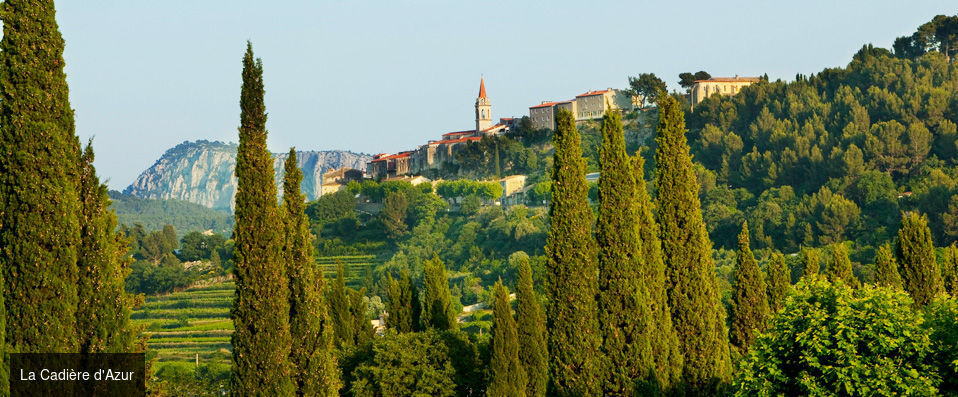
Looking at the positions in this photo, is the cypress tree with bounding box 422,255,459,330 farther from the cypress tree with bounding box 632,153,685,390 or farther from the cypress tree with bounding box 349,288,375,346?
the cypress tree with bounding box 632,153,685,390

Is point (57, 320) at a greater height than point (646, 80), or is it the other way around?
point (646, 80)

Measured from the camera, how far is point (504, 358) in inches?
1022

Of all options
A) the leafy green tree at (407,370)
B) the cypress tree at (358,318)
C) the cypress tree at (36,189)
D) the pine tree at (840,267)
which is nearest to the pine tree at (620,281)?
the cypress tree at (36,189)

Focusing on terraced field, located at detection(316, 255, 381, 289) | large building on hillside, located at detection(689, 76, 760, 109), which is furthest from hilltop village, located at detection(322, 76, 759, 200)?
terraced field, located at detection(316, 255, 381, 289)

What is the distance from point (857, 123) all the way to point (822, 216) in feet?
56.7

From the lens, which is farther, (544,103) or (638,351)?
(544,103)

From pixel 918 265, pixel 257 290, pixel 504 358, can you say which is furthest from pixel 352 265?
pixel 257 290

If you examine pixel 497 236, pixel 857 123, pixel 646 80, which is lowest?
pixel 497 236

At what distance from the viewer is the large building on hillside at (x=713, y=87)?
110m

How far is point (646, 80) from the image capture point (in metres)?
115

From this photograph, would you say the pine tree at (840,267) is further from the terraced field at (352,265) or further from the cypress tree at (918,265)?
the terraced field at (352,265)

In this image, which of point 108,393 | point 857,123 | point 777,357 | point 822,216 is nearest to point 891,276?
point 777,357

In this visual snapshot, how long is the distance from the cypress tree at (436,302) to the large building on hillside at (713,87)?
260 ft

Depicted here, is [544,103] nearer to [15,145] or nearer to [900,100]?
[900,100]
